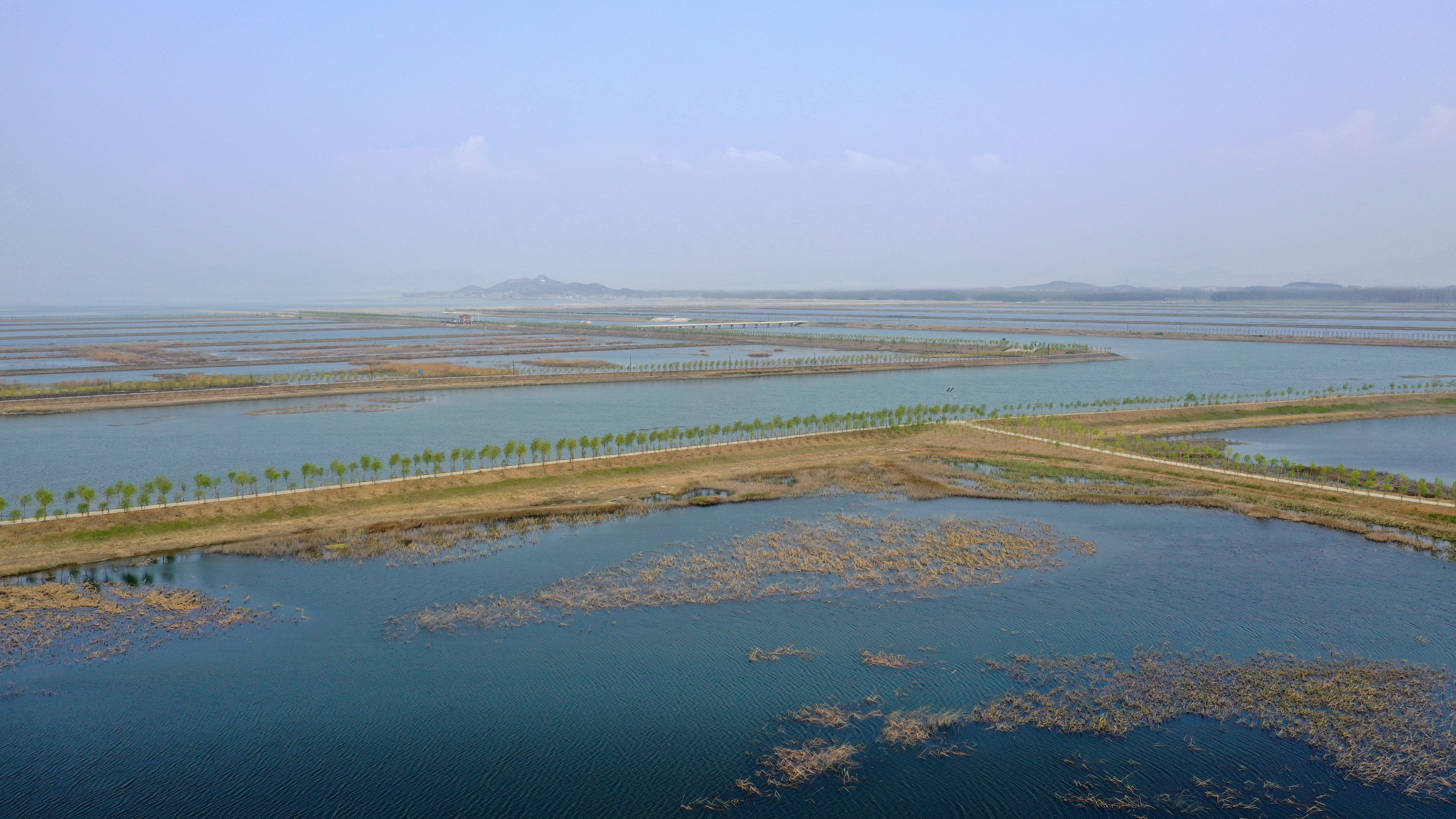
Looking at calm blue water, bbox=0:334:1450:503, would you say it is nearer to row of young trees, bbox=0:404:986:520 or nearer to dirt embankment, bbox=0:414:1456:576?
row of young trees, bbox=0:404:986:520

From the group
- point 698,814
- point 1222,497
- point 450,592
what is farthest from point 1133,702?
point 1222,497

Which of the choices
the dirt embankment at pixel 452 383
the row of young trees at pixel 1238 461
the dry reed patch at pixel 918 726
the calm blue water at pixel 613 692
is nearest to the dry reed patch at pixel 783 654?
the calm blue water at pixel 613 692

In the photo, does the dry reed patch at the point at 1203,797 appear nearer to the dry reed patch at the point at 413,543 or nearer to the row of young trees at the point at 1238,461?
the dry reed patch at the point at 413,543

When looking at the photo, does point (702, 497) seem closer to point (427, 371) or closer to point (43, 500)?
point (43, 500)

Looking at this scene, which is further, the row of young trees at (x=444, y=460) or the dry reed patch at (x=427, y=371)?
the dry reed patch at (x=427, y=371)

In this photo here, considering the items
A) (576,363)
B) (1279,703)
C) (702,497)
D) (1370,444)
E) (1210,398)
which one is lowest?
(1279,703)

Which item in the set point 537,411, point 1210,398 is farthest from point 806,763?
point 1210,398
